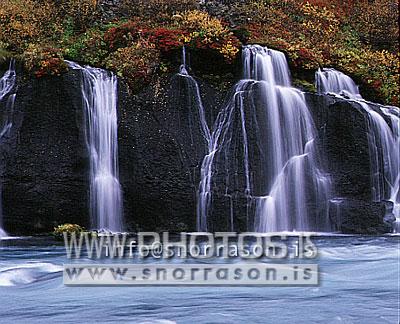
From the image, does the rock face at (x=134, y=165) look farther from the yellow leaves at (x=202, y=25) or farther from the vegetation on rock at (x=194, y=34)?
the yellow leaves at (x=202, y=25)

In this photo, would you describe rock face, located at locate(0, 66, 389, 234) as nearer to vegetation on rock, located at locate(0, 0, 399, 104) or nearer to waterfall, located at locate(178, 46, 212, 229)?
waterfall, located at locate(178, 46, 212, 229)

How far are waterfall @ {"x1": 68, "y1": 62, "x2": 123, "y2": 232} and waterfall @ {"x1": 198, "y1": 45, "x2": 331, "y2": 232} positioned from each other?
1906 mm

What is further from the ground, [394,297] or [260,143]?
[260,143]

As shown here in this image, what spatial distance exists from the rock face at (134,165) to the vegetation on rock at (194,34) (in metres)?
0.67

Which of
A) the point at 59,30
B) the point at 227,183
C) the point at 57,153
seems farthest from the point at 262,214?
the point at 59,30

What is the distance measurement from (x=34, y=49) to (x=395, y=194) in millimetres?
9136

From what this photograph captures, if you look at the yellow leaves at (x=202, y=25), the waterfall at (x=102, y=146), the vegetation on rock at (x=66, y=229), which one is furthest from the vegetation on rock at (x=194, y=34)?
the vegetation on rock at (x=66, y=229)

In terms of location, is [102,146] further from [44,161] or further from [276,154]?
[276,154]

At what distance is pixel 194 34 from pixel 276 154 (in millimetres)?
3523

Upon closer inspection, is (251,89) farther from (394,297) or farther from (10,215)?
(394,297)

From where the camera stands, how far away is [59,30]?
16.7m

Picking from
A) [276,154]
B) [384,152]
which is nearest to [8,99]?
[276,154]

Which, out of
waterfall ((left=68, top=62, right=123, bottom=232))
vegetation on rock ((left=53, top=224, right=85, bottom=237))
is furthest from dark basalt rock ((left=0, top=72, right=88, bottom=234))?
vegetation on rock ((left=53, top=224, right=85, bottom=237))

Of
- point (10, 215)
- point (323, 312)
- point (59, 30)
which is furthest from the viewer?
point (59, 30)
